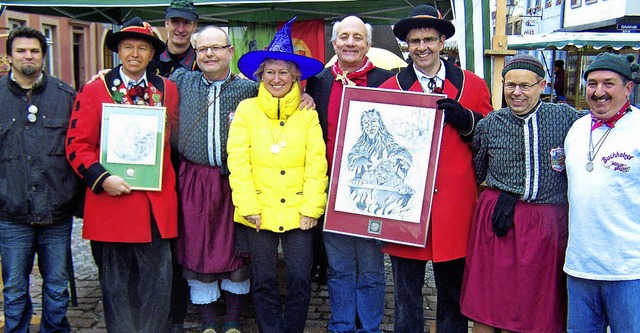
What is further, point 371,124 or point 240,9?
point 240,9

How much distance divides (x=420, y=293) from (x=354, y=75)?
1.42 meters

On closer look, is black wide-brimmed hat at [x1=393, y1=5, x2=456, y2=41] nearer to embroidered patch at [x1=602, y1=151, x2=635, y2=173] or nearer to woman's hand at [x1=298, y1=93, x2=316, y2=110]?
woman's hand at [x1=298, y1=93, x2=316, y2=110]

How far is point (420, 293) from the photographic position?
3613 millimetres

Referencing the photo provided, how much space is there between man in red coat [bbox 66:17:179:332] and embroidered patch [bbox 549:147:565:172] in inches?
88.2

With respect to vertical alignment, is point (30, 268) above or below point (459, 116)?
below

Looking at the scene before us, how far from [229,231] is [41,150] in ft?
4.08

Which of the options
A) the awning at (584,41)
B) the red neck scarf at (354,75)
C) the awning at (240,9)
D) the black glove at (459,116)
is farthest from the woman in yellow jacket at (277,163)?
the awning at (584,41)

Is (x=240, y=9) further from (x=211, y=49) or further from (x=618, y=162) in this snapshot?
(x=618, y=162)

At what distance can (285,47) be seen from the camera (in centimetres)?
359

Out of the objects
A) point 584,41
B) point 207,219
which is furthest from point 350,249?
point 584,41

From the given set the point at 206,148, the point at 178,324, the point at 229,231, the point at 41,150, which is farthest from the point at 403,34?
the point at 178,324

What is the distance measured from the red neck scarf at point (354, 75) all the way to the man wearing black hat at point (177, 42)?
1277mm

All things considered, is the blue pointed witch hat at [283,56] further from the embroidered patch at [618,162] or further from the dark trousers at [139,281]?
the embroidered patch at [618,162]

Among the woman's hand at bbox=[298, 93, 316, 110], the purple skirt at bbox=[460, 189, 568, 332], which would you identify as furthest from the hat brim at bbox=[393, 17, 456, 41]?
the purple skirt at bbox=[460, 189, 568, 332]
